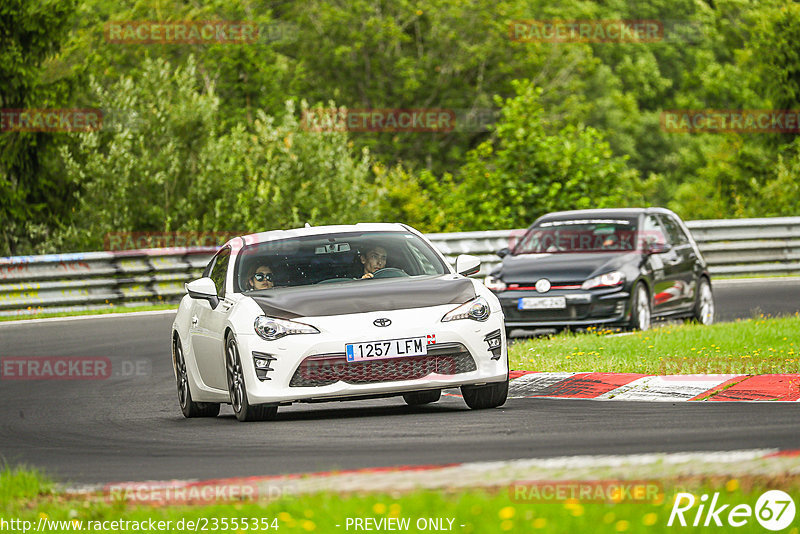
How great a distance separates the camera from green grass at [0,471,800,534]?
5388 millimetres

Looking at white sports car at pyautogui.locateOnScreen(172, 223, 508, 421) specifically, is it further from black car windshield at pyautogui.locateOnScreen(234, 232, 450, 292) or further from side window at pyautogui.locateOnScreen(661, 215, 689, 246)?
side window at pyautogui.locateOnScreen(661, 215, 689, 246)

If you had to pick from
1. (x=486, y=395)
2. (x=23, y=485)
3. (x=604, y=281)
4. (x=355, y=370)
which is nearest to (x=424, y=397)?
(x=486, y=395)

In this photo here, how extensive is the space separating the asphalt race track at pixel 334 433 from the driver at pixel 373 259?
105cm

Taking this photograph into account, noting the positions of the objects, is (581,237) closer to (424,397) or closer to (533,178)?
(424,397)

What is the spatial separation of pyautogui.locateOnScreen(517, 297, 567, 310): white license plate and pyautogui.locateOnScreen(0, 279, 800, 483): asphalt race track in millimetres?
4679

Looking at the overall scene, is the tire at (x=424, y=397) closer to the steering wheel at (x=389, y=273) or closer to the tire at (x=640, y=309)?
the steering wheel at (x=389, y=273)

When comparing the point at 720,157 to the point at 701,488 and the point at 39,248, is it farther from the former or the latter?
the point at 701,488

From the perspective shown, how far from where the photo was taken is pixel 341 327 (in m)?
9.86

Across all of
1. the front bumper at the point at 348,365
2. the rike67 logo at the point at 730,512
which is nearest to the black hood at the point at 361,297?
the front bumper at the point at 348,365

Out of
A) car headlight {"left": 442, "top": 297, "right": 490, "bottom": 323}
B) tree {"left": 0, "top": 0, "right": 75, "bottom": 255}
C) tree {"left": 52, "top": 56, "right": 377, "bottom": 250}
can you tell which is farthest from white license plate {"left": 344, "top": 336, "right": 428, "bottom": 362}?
tree {"left": 0, "top": 0, "right": 75, "bottom": 255}

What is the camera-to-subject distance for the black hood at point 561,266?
16547mm

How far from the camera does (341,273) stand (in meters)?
11.1

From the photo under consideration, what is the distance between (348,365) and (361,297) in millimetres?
525

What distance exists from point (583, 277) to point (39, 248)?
53.9 ft
